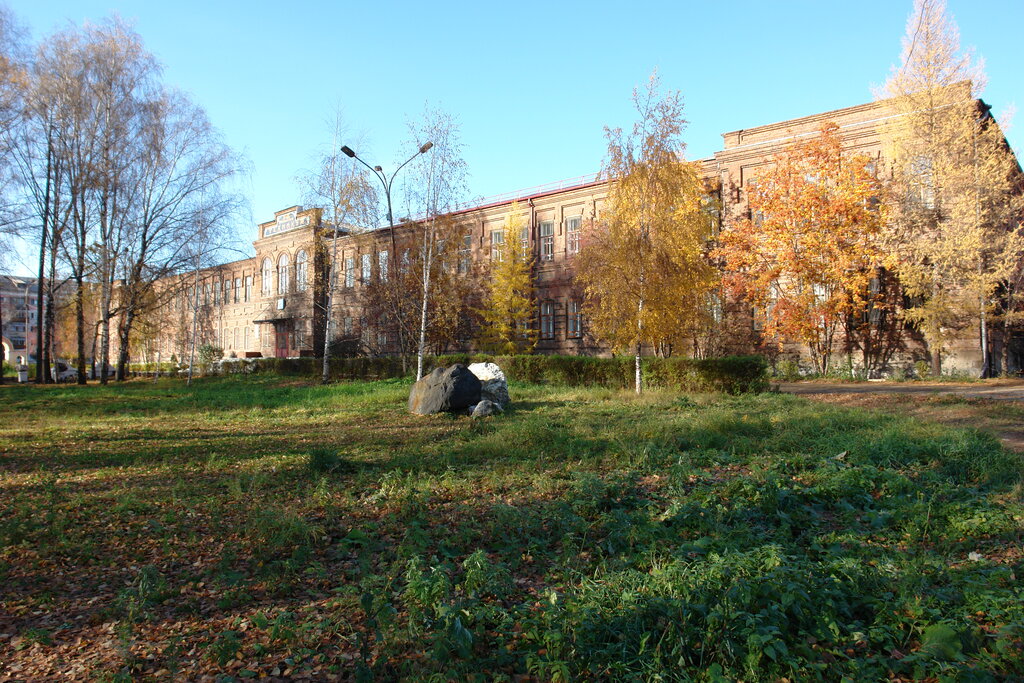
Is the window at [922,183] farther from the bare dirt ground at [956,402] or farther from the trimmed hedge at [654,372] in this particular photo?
the trimmed hedge at [654,372]

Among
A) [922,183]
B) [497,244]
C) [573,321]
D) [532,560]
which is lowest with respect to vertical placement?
[532,560]

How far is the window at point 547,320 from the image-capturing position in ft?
118

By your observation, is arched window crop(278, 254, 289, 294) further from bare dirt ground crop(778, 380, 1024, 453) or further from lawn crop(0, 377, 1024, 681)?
lawn crop(0, 377, 1024, 681)

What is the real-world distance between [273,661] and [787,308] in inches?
979

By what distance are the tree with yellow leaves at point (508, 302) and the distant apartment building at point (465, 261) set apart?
2.60 ft

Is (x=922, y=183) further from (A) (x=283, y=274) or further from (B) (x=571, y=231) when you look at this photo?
(A) (x=283, y=274)

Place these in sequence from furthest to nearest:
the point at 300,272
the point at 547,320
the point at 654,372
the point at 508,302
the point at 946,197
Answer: the point at 300,272, the point at 547,320, the point at 508,302, the point at 946,197, the point at 654,372

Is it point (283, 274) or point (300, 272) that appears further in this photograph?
point (283, 274)

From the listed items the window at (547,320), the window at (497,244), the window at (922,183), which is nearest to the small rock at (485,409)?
the window at (922,183)

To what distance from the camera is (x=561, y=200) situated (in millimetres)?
35312

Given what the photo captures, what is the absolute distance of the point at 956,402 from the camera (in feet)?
43.4

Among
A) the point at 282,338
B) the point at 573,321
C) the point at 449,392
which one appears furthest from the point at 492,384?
the point at 282,338

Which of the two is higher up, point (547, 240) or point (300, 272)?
point (547, 240)

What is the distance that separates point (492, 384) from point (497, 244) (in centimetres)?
2003
